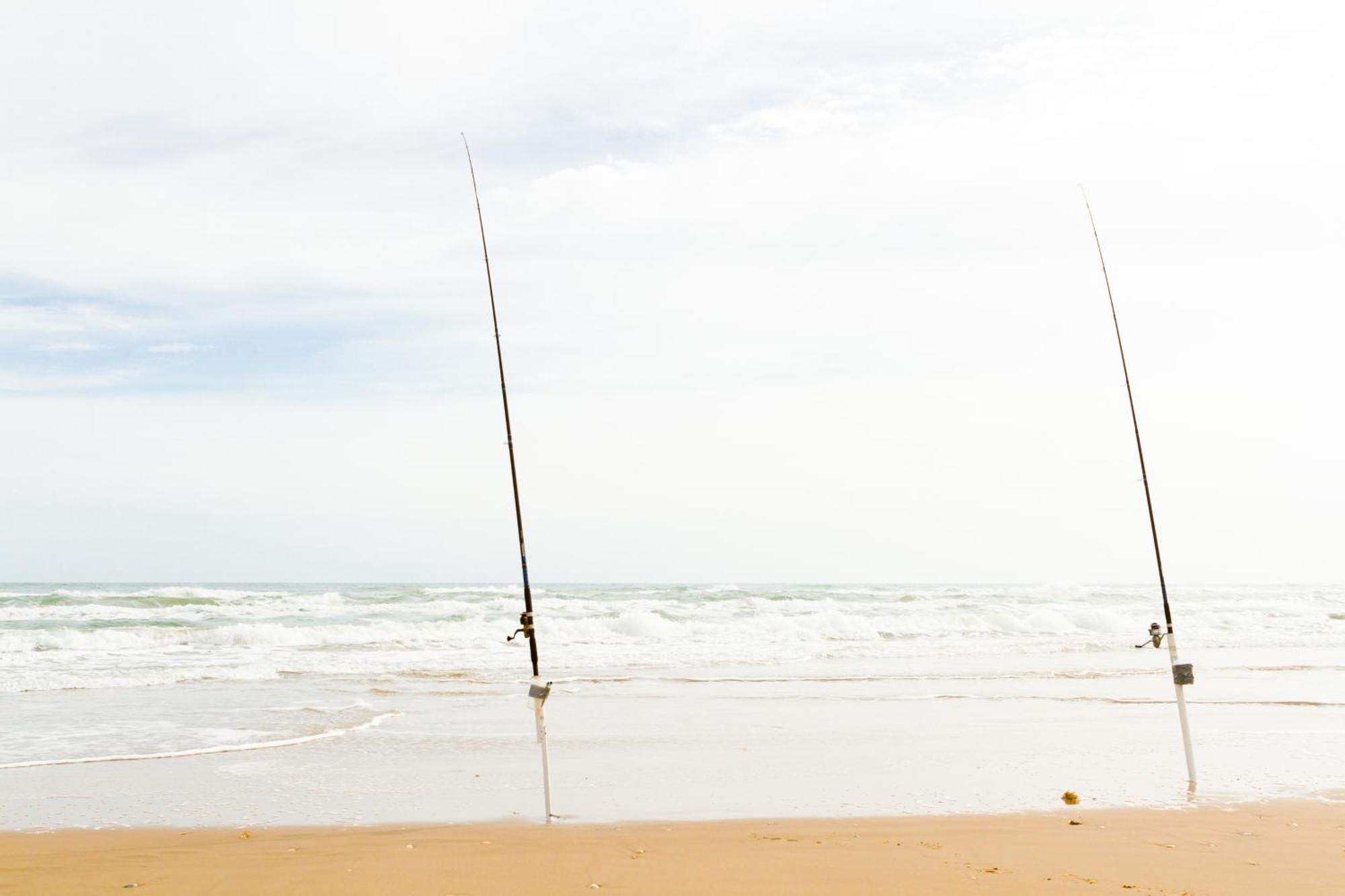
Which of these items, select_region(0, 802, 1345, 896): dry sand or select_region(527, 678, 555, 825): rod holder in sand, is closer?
select_region(0, 802, 1345, 896): dry sand

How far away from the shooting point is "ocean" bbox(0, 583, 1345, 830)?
6.32 m

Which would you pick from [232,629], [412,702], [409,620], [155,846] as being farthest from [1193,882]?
[409,620]

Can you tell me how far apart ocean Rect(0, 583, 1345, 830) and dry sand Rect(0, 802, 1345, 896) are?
428 mm

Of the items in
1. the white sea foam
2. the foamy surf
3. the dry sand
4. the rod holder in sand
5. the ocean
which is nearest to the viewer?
the dry sand

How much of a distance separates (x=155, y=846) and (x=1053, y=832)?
15.6 ft

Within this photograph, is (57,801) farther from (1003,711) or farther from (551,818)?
(1003,711)

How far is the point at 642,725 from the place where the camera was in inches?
368

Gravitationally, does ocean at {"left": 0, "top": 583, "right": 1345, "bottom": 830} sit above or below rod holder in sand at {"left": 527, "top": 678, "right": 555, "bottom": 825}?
below

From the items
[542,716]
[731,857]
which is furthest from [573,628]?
[731,857]

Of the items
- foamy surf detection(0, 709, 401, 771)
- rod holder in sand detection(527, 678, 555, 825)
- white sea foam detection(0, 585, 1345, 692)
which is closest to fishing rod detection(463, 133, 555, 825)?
rod holder in sand detection(527, 678, 555, 825)

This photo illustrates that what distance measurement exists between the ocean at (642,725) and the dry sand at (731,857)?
428 millimetres

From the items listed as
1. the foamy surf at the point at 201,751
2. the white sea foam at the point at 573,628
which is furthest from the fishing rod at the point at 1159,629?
the white sea foam at the point at 573,628

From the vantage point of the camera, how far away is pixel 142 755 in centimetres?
790

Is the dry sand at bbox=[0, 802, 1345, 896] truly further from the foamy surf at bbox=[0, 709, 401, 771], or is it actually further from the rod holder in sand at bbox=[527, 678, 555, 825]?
the foamy surf at bbox=[0, 709, 401, 771]
